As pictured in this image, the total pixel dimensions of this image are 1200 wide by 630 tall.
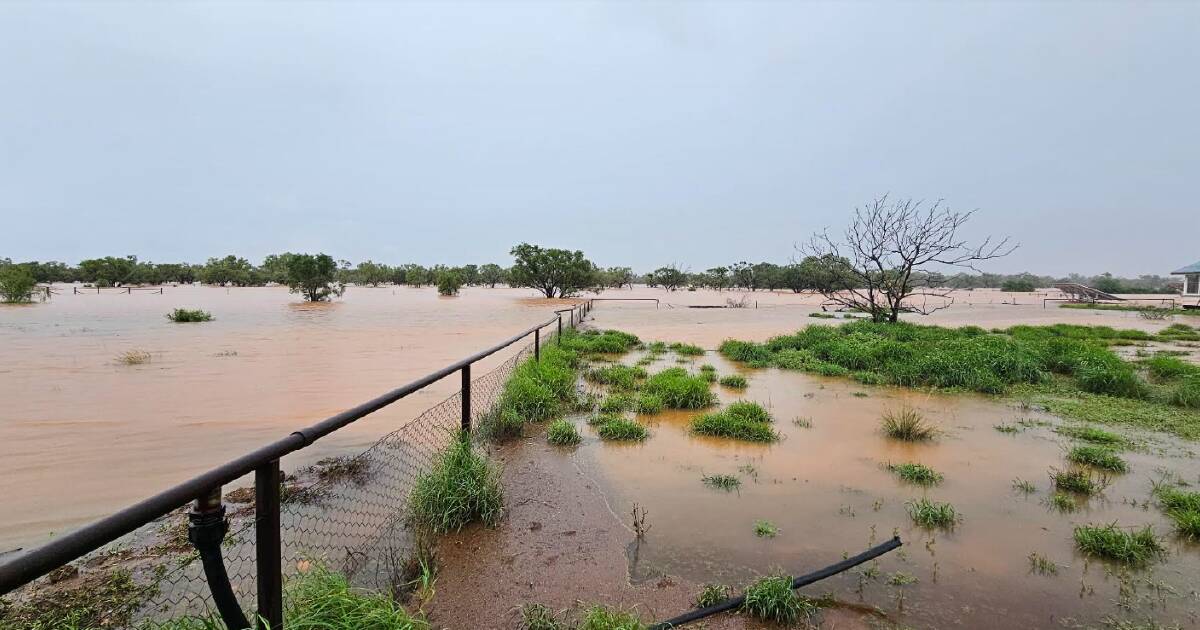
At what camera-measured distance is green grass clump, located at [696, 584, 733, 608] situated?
2908 mm

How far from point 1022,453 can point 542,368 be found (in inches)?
243

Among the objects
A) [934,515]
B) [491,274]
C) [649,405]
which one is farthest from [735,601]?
[491,274]

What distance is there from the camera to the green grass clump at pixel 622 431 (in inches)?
243

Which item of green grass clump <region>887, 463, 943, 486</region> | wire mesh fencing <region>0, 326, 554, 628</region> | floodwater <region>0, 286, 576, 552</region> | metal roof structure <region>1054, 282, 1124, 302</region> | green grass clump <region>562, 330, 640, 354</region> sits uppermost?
metal roof structure <region>1054, 282, 1124, 302</region>

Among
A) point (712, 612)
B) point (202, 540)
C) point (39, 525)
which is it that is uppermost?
point (202, 540)

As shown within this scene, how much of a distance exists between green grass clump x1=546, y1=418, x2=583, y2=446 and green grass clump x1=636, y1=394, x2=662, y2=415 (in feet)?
5.15

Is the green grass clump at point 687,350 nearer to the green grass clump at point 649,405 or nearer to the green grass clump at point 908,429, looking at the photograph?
the green grass clump at point 649,405

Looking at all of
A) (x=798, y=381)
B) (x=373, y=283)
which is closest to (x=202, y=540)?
(x=798, y=381)

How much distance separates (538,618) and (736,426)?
415cm

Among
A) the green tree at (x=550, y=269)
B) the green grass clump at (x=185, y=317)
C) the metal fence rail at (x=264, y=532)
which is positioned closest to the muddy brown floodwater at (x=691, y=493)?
the metal fence rail at (x=264, y=532)

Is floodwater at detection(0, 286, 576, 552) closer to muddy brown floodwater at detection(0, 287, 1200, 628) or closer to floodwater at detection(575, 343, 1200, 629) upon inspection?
muddy brown floodwater at detection(0, 287, 1200, 628)

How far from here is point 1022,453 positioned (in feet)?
18.5

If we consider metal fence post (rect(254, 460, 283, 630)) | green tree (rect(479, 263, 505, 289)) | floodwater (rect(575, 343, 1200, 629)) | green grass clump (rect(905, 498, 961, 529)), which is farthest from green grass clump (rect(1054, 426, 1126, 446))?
green tree (rect(479, 263, 505, 289))

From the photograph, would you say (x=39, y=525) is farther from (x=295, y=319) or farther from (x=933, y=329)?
(x=295, y=319)
